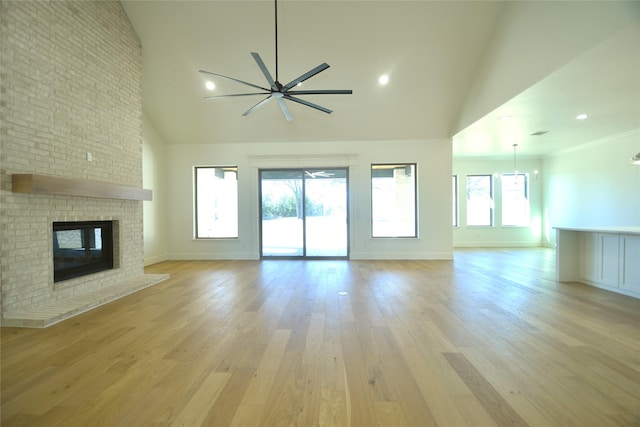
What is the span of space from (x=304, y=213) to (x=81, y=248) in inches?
163

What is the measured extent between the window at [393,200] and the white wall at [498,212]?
3.03 metres

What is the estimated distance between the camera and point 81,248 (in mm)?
3863

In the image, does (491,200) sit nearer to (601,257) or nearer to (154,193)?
(601,257)

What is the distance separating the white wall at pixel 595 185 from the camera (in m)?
6.00

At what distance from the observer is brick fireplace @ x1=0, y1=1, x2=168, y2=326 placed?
2.90 metres

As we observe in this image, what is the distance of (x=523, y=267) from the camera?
18.0 feet

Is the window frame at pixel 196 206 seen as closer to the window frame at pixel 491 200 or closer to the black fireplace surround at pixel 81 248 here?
the black fireplace surround at pixel 81 248

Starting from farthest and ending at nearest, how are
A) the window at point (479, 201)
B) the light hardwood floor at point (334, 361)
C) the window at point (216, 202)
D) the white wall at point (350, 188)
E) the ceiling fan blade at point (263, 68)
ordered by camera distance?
the window at point (479, 201) → the window at point (216, 202) → the white wall at point (350, 188) → the ceiling fan blade at point (263, 68) → the light hardwood floor at point (334, 361)

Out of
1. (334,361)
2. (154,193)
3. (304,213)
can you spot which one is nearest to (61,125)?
(154,193)

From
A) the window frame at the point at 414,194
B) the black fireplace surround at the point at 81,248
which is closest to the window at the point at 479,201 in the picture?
the window frame at the point at 414,194

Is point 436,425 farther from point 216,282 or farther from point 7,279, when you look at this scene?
point 7,279

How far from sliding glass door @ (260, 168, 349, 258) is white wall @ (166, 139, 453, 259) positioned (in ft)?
0.70

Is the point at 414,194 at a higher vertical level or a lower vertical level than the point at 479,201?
higher

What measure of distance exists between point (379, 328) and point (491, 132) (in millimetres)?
5342
